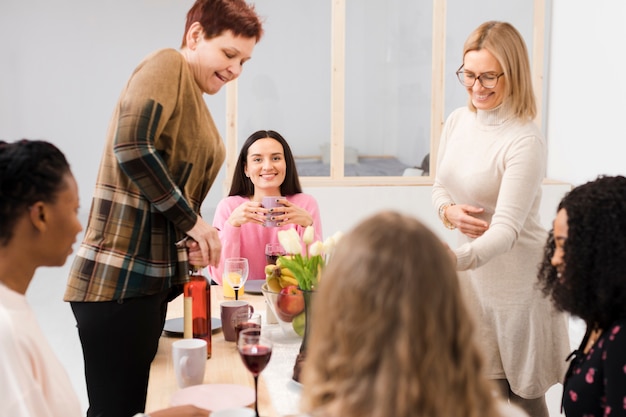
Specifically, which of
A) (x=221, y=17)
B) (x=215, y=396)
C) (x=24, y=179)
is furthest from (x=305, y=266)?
(x=24, y=179)

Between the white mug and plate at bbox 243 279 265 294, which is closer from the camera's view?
the white mug

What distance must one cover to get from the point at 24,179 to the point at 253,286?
1.41 m

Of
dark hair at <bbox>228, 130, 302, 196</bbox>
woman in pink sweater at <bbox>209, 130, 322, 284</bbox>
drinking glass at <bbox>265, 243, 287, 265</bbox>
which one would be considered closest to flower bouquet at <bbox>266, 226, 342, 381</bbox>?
Result: drinking glass at <bbox>265, 243, 287, 265</bbox>

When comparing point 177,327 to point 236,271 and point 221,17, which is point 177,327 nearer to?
point 236,271

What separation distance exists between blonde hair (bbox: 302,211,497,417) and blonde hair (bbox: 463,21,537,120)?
1433 millimetres

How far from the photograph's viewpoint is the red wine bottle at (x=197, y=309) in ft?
5.79

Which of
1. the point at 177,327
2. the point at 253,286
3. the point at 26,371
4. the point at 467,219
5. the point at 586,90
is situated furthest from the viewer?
the point at 586,90

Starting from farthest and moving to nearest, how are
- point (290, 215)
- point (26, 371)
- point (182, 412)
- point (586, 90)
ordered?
1. point (586, 90)
2. point (290, 215)
3. point (182, 412)
4. point (26, 371)

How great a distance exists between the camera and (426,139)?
5.10 metres

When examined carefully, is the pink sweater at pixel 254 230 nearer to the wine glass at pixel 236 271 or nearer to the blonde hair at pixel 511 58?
the wine glass at pixel 236 271

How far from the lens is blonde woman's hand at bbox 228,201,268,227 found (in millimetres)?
2715

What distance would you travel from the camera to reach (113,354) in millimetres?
1644

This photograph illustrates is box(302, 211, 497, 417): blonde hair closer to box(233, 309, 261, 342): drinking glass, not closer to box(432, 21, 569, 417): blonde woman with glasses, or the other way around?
box(233, 309, 261, 342): drinking glass

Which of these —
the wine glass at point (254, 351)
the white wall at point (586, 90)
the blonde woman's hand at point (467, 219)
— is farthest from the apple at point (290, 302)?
the white wall at point (586, 90)
